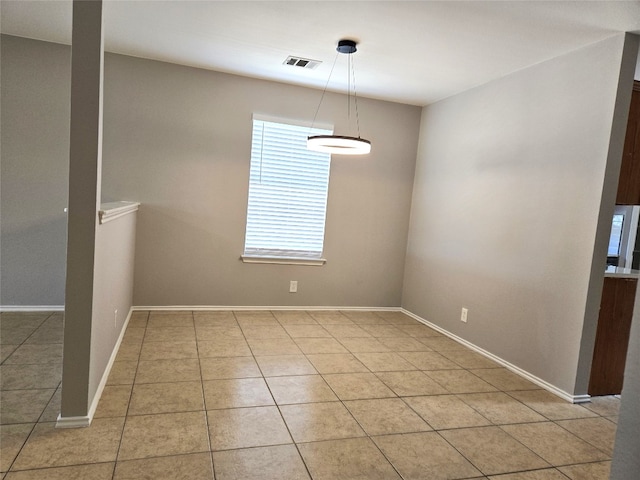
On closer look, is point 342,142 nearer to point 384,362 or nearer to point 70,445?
point 384,362

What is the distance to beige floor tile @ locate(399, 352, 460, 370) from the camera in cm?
345

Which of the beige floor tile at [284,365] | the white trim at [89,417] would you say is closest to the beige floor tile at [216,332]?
the beige floor tile at [284,365]

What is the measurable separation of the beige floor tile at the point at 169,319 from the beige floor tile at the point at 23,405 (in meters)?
1.40

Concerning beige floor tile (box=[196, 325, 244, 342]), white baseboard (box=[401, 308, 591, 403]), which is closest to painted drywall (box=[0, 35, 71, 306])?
beige floor tile (box=[196, 325, 244, 342])

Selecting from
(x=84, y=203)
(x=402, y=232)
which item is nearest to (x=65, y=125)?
(x=84, y=203)

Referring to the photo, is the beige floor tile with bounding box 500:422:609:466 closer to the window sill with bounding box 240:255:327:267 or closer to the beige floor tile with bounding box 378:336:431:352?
the beige floor tile with bounding box 378:336:431:352

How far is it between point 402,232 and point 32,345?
3908 millimetres

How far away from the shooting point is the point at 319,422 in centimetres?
241

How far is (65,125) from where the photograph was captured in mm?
3895

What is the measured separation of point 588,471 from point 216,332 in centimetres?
293

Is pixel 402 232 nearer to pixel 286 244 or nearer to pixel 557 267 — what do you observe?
pixel 286 244

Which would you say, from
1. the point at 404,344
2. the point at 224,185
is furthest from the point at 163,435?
the point at 224,185

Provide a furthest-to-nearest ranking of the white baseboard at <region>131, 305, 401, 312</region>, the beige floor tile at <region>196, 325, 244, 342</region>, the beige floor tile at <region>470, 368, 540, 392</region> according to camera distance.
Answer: the white baseboard at <region>131, 305, 401, 312</region> < the beige floor tile at <region>196, 325, 244, 342</region> < the beige floor tile at <region>470, 368, 540, 392</region>

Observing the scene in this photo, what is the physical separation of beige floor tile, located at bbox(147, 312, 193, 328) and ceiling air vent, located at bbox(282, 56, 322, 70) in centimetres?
265
